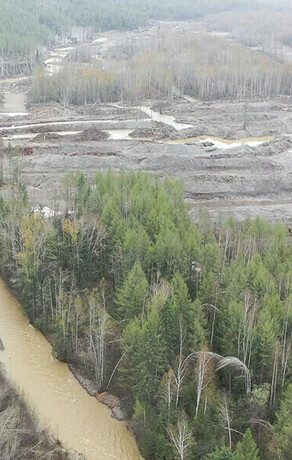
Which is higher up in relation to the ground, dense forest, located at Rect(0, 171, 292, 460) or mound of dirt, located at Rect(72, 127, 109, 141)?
dense forest, located at Rect(0, 171, 292, 460)

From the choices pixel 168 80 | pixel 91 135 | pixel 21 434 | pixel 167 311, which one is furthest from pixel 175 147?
pixel 21 434

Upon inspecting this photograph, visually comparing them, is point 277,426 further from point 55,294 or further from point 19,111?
point 19,111

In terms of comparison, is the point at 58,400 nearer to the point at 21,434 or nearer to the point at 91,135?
the point at 21,434

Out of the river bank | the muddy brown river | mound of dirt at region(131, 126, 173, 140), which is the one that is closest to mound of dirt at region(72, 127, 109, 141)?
mound of dirt at region(131, 126, 173, 140)

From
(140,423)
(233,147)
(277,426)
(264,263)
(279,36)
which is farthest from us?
(279,36)

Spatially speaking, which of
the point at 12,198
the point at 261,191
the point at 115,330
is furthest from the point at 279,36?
the point at 115,330

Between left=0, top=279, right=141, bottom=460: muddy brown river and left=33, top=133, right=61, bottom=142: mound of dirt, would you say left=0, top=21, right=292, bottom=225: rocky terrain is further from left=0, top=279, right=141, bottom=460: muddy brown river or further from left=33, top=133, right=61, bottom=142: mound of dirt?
left=0, top=279, right=141, bottom=460: muddy brown river

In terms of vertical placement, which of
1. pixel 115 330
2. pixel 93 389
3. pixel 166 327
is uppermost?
pixel 166 327
